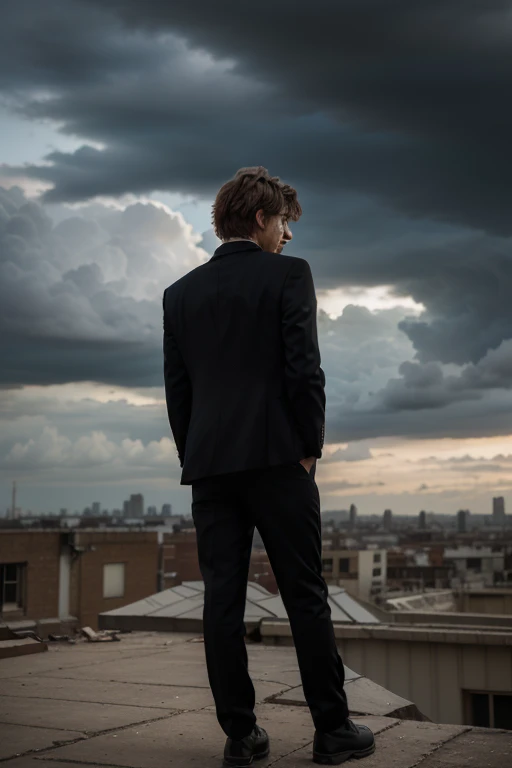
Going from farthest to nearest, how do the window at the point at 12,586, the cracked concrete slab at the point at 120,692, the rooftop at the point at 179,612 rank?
1. the window at the point at 12,586
2. the rooftop at the point at 179,612
3. the cracked concrete slab at the point at 120,692

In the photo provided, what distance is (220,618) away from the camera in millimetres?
3035

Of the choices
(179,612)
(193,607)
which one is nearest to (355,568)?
(193,607)

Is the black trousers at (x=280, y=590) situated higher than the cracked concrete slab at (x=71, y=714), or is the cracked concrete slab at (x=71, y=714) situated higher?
the black trousers at (x=280, y=590)

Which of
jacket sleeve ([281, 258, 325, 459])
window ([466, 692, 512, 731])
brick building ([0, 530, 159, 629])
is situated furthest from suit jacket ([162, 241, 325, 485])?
brick building ([0, 530, 159, 629])

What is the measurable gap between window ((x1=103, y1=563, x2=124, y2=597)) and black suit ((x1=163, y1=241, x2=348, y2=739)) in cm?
4124

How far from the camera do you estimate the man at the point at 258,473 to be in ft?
9.75

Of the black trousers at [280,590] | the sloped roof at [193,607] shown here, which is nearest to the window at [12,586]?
the sloped roof at [193,607]

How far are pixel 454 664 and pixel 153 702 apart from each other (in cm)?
488

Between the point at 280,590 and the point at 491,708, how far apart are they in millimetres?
5951

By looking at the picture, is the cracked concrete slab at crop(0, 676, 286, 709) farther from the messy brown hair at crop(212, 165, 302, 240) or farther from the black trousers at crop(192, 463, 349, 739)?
the messy brown hair at crop(212, 165, 302, 240)

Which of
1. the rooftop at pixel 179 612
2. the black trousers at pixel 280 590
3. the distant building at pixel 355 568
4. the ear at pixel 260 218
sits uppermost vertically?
the ear at pixel 260 218

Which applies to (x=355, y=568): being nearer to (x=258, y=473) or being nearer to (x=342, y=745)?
(x=342, y=745)

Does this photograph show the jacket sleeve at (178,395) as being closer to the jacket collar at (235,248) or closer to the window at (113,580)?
the jacket collar at (235,248)

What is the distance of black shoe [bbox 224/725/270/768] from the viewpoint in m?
2.88
